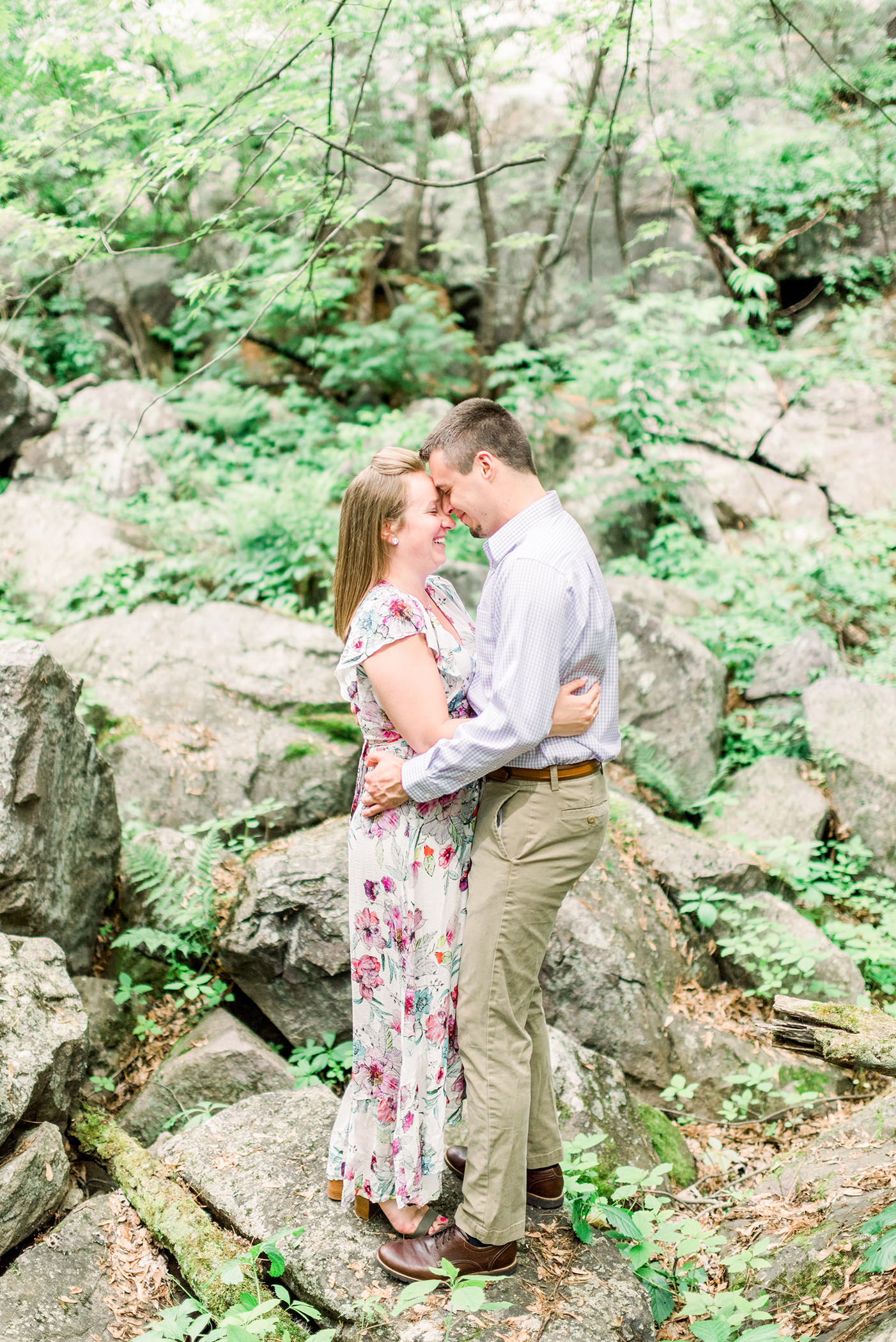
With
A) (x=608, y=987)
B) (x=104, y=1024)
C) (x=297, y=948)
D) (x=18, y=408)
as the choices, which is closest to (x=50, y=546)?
(x=18, y=408)

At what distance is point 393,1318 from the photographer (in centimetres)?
248

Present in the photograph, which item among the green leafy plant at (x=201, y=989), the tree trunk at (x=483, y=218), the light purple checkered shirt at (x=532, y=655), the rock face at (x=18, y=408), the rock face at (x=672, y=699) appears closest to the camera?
the light purple checkered shirt at (x=532, y=655)

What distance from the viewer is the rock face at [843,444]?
9.89 metres

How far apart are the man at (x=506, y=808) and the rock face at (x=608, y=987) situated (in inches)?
65.7

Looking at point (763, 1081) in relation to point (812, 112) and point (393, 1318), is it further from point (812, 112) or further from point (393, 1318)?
point (812, 112)

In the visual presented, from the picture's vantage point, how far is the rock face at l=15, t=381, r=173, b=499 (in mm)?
9094

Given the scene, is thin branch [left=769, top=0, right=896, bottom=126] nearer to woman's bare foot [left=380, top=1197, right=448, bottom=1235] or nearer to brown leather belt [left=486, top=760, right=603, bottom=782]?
brown leather belt [left=486, top=760, right=603, bottom=782]

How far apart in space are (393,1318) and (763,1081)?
8.03ft

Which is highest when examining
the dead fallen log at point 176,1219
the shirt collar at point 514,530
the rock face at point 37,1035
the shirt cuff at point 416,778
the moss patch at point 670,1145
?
the shirt collar at point 514,530

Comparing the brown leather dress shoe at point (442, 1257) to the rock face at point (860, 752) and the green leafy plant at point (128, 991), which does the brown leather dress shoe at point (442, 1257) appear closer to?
the green leafy plant at point (128, 991)

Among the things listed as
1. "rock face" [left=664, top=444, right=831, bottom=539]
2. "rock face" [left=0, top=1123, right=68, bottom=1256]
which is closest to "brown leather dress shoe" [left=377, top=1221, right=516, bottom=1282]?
"rock face" [left=0, top=1123, right=68, bottom=1256]

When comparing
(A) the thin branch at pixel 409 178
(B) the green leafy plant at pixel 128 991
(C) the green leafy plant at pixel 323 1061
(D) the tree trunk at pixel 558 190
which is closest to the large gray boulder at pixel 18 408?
(D) the tree trunk at pixel 558 190

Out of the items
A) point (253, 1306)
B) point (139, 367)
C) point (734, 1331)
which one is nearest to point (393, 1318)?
point (253, 1306)

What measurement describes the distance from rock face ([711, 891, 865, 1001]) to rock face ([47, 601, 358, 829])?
2.37 meters
